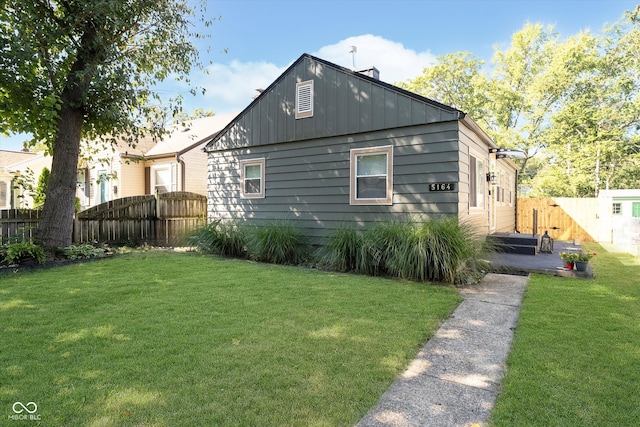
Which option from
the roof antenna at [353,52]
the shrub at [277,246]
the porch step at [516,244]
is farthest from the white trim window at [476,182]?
the shrub at [277,246]

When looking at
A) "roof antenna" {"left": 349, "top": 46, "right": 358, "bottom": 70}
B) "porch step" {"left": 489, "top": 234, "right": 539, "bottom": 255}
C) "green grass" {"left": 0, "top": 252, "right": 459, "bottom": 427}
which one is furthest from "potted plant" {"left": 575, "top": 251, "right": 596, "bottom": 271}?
"roof antenna" {"left": 349, "top": 46, "right": 358, "bottom": 70}

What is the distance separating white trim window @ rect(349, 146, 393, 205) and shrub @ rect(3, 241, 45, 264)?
6359 mm

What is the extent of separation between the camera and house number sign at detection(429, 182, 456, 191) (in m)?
6.54

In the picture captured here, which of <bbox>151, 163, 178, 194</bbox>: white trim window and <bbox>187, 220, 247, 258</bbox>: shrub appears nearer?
<bbox>187, 220, 247, 258</bbox>: shrub

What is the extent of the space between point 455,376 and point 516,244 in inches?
290

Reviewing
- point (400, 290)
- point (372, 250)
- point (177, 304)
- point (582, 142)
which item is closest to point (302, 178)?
point (372, 250)

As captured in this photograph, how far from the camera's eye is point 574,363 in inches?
107

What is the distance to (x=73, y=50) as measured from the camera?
25.1ft

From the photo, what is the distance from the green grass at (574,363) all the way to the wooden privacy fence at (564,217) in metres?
10.3

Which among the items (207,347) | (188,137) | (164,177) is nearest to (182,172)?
(164,177)

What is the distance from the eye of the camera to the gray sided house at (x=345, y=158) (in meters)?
6.82

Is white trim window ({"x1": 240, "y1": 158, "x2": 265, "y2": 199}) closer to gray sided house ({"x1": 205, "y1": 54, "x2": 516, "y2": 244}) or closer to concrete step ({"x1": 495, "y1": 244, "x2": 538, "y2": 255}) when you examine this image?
gray sided house ({"x1": 205, "y1": 54, "x2": 516, "y2": 244})

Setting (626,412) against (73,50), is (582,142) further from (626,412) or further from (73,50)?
(73,50)

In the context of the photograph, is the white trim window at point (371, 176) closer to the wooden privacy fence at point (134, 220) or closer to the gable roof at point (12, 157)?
the wooden privacy fence at point (134, 220)
